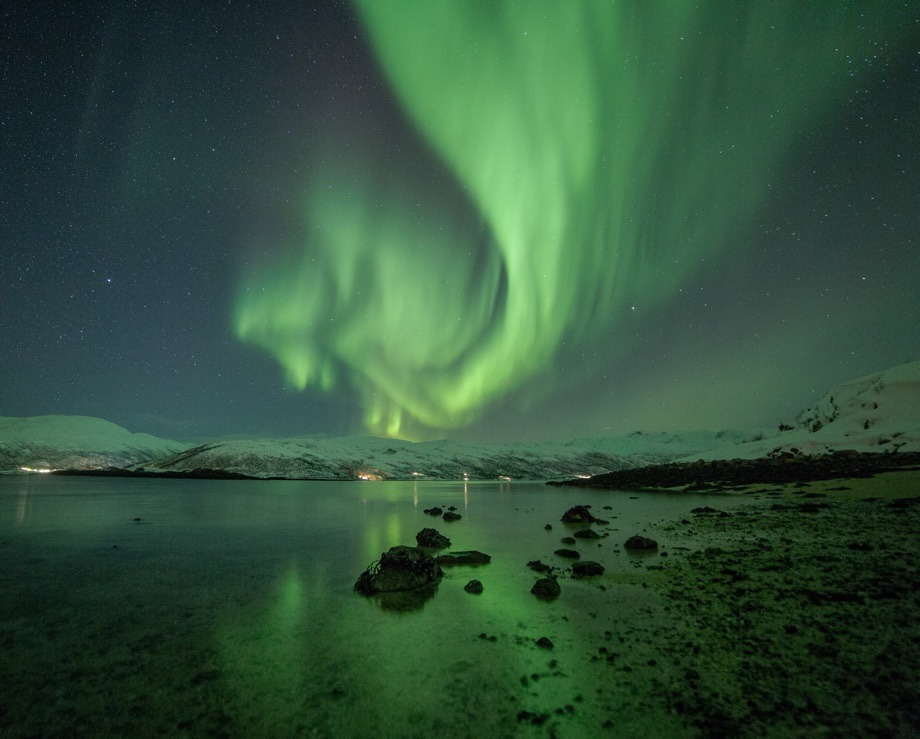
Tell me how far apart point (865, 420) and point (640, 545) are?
73443 mm

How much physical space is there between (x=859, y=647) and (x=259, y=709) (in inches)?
434

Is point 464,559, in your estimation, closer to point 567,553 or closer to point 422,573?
point 422,573

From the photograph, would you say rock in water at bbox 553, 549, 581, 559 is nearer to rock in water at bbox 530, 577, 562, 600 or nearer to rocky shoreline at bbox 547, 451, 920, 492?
rock in water at bbox 530, 577, 562, 600

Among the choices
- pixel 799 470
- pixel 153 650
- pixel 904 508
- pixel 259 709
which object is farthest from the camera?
pixel 799 470

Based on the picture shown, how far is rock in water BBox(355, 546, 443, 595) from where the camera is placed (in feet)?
49.3

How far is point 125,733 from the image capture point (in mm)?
6781

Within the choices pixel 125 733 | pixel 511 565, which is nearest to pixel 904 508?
pixel 511 565

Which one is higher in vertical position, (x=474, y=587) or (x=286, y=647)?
(x=474, y=587)

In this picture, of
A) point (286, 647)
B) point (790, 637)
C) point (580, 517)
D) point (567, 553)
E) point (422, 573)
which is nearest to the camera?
point (790, 637)

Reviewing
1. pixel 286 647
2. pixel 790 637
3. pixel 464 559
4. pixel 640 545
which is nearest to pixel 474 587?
pixel 464 559

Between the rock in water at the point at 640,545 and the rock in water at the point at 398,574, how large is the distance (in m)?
9.67

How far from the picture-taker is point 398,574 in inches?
607

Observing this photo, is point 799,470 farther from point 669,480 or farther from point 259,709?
point 259,709

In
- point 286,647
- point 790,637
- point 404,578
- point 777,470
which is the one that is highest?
point 777,470
